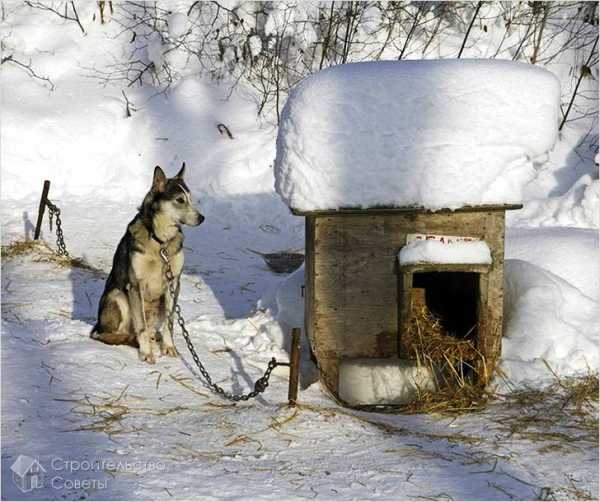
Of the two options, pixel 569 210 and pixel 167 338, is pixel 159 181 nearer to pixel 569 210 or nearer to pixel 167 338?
pixel 167 338

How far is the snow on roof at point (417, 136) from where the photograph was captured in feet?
16.1

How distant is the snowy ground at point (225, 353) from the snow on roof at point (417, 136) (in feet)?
3.56

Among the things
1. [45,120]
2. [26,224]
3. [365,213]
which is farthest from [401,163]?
[45,120]

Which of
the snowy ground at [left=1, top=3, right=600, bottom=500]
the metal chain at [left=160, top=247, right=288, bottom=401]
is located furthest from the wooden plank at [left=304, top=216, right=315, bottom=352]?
the metal chain at [left=160, top=247, right=288, bottom=401]

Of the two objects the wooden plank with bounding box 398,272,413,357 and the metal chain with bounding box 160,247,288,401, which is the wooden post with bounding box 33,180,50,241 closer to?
the metal chain with bounding box 160,247,288,401

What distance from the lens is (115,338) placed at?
563 centimetres

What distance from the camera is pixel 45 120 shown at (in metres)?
10.5

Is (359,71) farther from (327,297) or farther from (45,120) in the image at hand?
(45,120)

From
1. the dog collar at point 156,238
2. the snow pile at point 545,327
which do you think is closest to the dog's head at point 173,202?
the dog collar at point 156,238

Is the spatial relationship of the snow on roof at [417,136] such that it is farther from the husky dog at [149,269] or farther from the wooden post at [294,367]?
the husky dog at [149,269]

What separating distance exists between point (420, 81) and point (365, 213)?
826mm

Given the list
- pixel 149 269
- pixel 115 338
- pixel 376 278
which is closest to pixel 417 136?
pixel 376 278

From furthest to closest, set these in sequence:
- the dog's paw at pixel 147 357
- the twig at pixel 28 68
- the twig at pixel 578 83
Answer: the twig at pixel 28 68, the twig at pixel 578 83, the dog's paw at pixel 147 357

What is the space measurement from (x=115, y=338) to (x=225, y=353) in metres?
0.74
